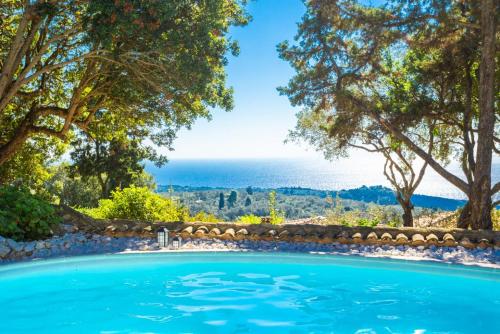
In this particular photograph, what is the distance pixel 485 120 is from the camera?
1132 cm

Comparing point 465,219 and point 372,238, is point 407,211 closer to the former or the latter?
point 465,219

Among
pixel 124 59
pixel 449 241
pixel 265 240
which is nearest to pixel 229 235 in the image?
pixel 265 240

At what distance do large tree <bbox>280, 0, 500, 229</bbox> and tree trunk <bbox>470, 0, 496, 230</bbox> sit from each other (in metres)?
0.03

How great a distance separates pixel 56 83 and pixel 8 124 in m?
2.20

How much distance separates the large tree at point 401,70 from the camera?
39.1 feet

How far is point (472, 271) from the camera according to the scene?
7770 mm

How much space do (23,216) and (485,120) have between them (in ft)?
35.3

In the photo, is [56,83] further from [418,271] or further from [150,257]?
[418,271]

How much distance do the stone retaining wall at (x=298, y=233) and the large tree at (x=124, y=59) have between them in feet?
11.1

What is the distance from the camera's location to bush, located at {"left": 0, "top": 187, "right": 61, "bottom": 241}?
31.0 feet

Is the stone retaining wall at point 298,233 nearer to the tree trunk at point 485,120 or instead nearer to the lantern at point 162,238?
the lantern at point 162,238

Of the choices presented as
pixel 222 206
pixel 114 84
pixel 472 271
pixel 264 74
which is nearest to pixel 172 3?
pixel 114 84

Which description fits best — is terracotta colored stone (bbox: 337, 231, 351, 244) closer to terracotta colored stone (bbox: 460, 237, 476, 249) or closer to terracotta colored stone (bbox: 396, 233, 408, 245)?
terracotta colored stone (bbox: 396, 233, 408, 245)

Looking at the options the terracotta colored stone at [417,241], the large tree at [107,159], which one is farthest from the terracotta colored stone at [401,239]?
the large tree at [107,159]
